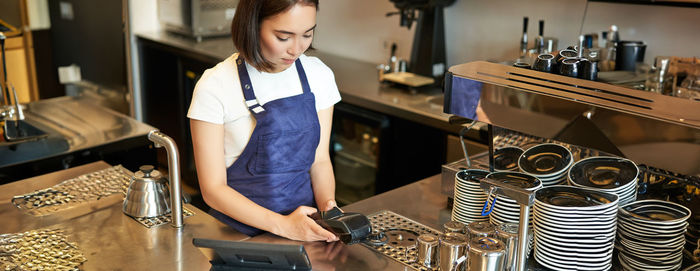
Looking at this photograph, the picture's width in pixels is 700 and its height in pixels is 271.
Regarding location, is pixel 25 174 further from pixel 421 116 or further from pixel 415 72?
pixel 415 72

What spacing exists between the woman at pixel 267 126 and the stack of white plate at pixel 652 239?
718mm

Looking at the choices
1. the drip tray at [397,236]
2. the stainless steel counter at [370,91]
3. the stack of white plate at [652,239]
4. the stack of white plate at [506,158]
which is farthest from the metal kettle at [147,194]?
the stainless steel counter at [370,91]

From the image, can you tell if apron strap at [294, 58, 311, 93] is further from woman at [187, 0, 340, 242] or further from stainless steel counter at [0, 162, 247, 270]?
stainless steel counter at [0, 162, 247, 270]

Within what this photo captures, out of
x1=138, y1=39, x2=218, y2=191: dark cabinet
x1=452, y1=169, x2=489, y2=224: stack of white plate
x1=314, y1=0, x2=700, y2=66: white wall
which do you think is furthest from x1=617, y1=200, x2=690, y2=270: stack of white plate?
x1=138, y1=39, x2=218, y2=191: dark cabinet

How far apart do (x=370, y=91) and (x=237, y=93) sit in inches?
65.0

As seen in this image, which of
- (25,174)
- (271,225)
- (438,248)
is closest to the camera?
(438,248)

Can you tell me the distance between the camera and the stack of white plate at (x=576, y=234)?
1524mm

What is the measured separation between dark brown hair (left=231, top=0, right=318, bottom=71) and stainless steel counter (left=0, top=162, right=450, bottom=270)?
18.9 inches

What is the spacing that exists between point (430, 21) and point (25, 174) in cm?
206

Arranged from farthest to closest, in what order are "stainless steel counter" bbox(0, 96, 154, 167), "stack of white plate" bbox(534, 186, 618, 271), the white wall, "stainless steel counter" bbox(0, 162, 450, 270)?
the white wall < "stainless steel counter" bbox(0, 96, 154, 167) < "stainless steel counter" bbox(0, 162, 450, 270) < "stack of white plate" bbox(534, 186, 618, 271)

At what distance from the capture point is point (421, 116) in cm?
301

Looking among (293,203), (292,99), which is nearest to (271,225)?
(293,203)

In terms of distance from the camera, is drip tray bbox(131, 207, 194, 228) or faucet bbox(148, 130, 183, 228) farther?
drip tray bbox(131, 207, 194, 228)

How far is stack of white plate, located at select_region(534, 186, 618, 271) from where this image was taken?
152cm
